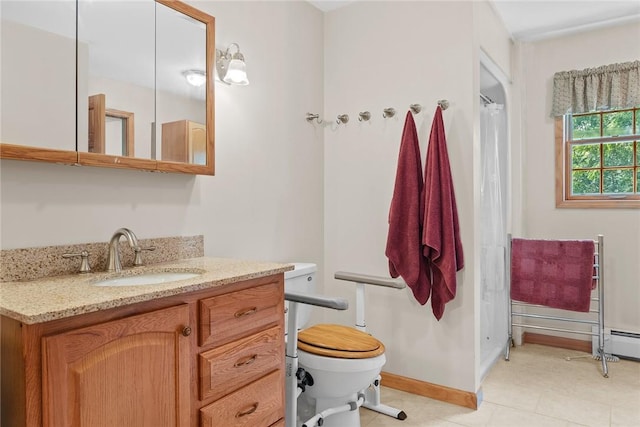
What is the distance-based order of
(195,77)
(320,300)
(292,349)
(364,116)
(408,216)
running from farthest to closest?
(364,116) < (408,216) < (195,77) < (292,349) < (320,300)

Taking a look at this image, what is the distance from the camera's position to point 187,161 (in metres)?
1.84

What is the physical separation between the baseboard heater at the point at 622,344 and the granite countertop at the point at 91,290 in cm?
277

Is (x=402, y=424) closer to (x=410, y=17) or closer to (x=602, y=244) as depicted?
(x=602, y=244)

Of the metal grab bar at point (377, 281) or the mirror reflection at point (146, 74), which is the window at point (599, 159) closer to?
the metal grab bar at point (377, 281)

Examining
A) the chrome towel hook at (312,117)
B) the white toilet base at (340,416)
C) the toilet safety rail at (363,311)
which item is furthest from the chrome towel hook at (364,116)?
the white toilet base at (340,416)

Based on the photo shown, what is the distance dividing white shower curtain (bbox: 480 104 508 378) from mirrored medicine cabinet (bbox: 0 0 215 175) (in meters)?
1.92

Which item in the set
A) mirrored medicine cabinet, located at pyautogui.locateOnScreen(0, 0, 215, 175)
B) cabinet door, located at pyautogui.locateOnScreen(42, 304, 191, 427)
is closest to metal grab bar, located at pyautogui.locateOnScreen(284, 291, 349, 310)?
cabinet door, located at pyautogui.locateOnScreen(42, 304, 191, 427)

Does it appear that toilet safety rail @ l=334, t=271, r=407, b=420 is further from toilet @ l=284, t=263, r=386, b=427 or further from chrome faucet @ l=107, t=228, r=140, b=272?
chrome faucet @ l=107, t=228, r=140, b=272

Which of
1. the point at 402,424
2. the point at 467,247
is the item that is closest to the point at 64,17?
the point at 467,247

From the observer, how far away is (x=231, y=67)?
1.98m

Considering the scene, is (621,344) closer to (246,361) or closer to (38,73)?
(246,361)

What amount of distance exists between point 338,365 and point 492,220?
5.62 feet

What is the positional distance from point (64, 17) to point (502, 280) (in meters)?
3.09

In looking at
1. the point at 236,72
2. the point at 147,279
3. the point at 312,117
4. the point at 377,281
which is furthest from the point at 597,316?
the point at 147,279
